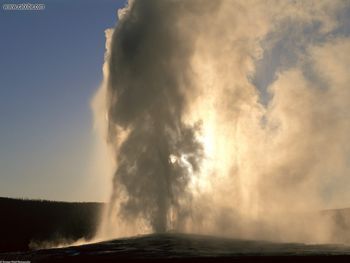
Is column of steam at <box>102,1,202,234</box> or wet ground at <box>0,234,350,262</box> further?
column of steam at <box>102,1,202,234</box>

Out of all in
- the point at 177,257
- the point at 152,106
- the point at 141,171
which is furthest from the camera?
the point at 152,106

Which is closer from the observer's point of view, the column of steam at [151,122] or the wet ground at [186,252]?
the wet ground at [186,252]

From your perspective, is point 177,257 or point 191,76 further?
point 191,76

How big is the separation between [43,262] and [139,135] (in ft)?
52.7

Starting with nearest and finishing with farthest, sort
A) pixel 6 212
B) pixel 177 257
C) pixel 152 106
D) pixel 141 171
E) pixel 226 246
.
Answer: pixel 177 257, pixel 226 246, pixel 141 171, pixel 152 106, pixel 6 212

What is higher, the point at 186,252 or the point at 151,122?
the point at 151,122

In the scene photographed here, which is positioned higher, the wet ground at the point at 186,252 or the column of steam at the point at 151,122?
the column of steam at the point at 151,122

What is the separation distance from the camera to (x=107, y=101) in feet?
137

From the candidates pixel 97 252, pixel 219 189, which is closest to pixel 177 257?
pixel 97 252

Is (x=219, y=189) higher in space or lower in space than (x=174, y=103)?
lower

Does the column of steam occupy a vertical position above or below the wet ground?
above

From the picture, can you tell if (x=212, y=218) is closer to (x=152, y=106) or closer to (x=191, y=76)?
(x=152, y=106)

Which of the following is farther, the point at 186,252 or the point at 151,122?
the point at 151,122

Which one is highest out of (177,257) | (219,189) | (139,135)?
(139,135)
